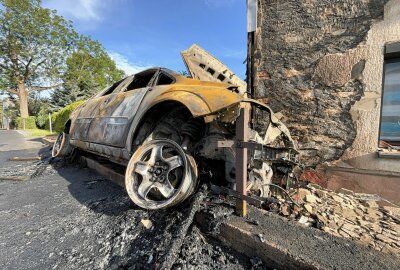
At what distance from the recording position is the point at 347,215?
2885 mm

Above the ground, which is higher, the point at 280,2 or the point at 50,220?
the point at 280,2

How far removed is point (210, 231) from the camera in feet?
7.28

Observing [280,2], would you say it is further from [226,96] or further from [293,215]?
[293,215]

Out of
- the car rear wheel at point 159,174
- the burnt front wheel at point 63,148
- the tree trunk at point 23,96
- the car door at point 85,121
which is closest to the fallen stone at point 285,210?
the car rear wheel at point 159,174

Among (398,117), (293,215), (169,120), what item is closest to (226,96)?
(169,120)

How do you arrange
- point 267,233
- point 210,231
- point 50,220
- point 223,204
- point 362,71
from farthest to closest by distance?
point 362,71 < point 50,220 < point 223,204 < point 210,231 < point 267,233

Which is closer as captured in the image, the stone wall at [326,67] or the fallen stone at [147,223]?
the fallen stone at [147,223]

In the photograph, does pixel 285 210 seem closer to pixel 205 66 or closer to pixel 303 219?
pixel 303 219

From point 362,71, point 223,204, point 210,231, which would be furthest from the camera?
point 362,71

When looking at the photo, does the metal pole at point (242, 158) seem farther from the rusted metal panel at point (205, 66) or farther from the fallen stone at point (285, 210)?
the rusted metal panel at point (205, 66)

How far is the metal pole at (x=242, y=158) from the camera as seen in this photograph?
231 centimetres

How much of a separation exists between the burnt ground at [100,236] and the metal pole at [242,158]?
0.40 metres

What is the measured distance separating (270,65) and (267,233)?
302 centimetres

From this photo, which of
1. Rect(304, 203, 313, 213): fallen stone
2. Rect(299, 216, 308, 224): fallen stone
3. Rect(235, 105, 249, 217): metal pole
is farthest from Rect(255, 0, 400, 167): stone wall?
Rect(235, 105, 249, 217): metal pole
